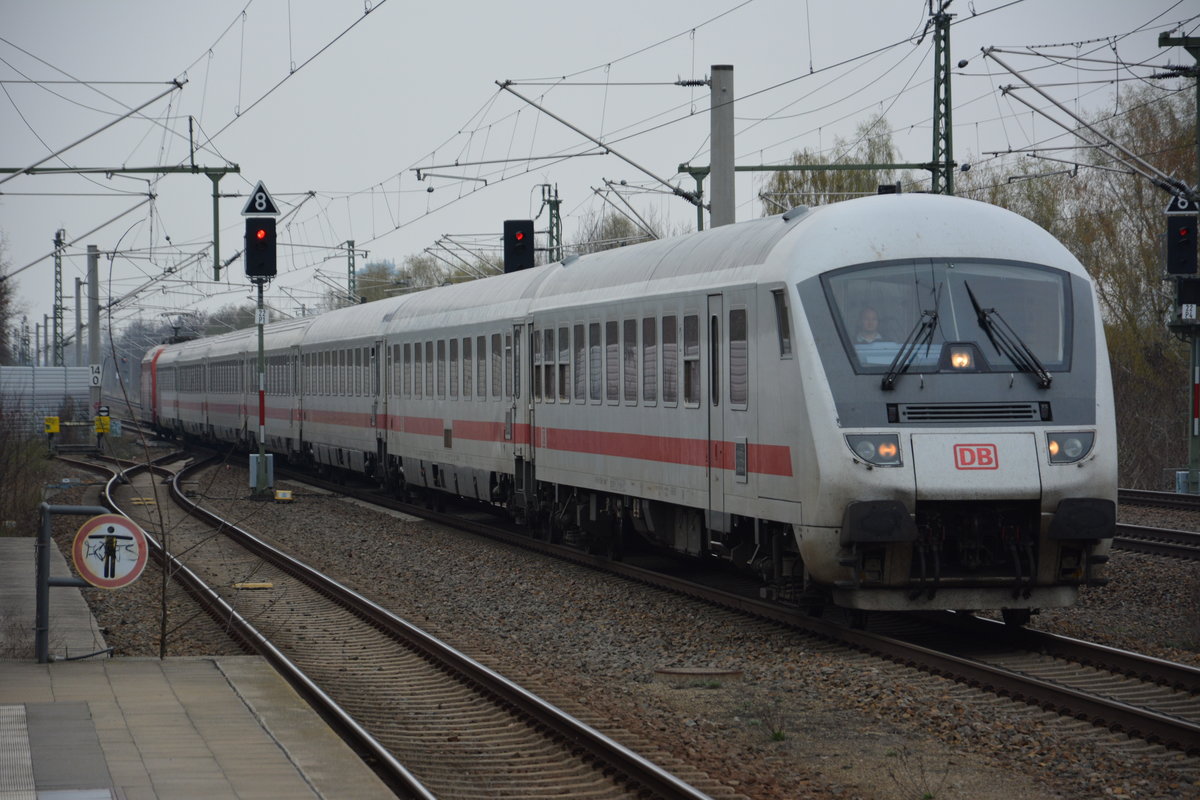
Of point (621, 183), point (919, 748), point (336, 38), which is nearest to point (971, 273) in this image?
point (919, 748)

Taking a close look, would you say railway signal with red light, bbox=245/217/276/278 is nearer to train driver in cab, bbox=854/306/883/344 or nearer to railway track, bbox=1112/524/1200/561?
railway track, bbox=1112/524/1200/561

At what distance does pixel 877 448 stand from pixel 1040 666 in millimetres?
1882

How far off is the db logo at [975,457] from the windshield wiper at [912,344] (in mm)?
677

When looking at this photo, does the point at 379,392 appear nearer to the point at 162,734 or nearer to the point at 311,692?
the point at 311,692

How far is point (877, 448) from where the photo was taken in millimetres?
11078

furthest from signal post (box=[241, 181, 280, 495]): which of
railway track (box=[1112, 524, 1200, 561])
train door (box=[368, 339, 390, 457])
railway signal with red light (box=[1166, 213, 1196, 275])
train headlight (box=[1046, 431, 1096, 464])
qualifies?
train headlight (box=[1046, 431, 1096, 464])

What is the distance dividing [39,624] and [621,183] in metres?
22.0

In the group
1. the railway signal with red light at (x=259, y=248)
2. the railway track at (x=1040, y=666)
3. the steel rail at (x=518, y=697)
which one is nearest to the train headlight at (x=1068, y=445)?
the railway track at (x=1040, y=666)

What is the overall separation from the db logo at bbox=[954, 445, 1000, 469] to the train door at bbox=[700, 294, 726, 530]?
287cm

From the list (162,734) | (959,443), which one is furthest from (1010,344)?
(162,734)

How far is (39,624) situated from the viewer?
35.4 feet

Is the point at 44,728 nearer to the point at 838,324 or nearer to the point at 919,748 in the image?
the point at 919,748

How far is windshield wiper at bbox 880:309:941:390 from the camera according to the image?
1120 cm

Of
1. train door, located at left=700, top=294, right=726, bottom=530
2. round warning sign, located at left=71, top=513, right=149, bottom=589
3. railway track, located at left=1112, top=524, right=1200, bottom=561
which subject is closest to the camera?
round warning sign, located at left=71, top=513, right=149, bottom=589
